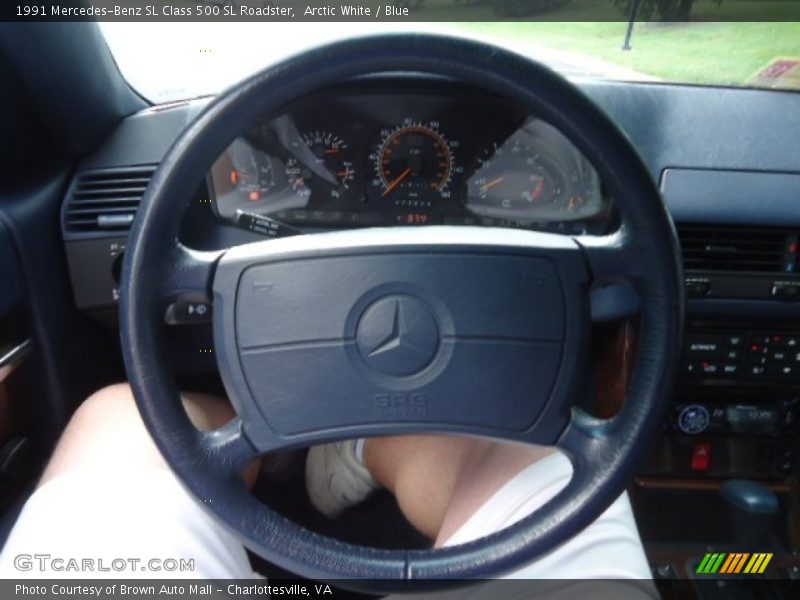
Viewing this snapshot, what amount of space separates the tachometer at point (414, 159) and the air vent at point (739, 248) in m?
0.42

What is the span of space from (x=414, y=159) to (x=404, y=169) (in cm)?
2

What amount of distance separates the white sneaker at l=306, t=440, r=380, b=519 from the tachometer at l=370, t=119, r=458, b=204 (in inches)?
17.0

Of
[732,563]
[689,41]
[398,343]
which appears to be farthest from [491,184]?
[732,563]

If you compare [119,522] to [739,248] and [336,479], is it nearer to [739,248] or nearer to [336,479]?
[336,479]

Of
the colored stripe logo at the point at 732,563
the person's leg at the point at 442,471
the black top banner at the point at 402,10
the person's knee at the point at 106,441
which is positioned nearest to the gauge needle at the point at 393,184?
the black top banner at the point at 402,10

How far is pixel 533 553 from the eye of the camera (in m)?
0.86

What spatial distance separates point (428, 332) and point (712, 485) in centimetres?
105

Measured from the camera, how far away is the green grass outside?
1.29 m

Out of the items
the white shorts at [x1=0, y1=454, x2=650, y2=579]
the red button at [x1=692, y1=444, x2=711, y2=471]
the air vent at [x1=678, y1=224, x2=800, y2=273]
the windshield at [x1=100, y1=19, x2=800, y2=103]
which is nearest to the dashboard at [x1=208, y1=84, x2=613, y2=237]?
the windshield at [x1=100, y1=19, x2=800, y2=103]

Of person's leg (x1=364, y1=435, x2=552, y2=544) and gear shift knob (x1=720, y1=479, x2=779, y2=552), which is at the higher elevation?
person's leg (x1=364, y1=435, x2=552, y2=544)

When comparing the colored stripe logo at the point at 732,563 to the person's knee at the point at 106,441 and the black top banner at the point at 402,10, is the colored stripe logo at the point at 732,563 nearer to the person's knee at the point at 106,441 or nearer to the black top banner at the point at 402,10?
the black top banner at the point at 402,10

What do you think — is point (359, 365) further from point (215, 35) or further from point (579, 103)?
point (215, 35)

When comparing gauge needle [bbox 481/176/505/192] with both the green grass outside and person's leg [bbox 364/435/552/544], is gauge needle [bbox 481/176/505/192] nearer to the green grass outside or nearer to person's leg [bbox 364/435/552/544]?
the green grass outside

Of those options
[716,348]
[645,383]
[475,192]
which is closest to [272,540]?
[645,383]
